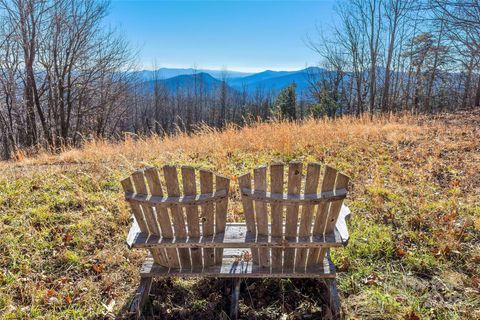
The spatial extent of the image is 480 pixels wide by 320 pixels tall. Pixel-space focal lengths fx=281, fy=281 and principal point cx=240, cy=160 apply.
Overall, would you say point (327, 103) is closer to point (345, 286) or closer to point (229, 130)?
point (229, 130)

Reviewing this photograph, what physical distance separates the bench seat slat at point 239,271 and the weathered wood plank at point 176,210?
15 centimetres

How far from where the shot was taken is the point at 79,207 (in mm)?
3828

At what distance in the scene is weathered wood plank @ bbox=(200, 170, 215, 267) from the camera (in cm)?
184

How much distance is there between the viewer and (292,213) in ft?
6.19

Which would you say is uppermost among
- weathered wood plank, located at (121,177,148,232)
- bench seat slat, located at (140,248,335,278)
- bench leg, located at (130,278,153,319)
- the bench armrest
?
weathered wood plank, located at (121,177,148,232)

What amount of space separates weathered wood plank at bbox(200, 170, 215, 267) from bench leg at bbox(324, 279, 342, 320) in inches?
35.4

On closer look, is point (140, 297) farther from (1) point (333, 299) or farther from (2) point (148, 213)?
(1) point (333, 299)

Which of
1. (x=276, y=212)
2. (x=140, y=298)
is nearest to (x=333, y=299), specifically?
(x=276, y=212)

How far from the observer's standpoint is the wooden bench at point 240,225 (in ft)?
5.98

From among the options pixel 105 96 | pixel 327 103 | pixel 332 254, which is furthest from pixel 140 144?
pixel 327 103

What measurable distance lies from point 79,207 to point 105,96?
15118 mm

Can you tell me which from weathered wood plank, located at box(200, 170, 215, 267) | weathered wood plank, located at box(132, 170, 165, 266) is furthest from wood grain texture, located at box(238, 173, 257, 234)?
weathered wood plank, located at box(132, 170, 165, 266)

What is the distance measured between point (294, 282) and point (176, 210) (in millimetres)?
1265

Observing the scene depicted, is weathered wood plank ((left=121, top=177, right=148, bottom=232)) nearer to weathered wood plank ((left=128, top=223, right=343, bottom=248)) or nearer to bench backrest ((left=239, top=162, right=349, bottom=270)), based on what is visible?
weathered wood plank ((left=128, top=223, right=343, bottom=248))
